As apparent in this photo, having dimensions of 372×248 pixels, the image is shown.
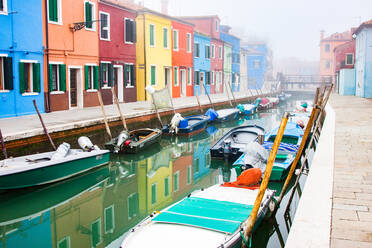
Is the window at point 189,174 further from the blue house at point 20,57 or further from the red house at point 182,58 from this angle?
the red house at point 182,58

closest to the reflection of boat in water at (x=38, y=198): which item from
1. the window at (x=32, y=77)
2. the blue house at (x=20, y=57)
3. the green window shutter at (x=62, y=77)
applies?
the blue house at (x=20, y=57)

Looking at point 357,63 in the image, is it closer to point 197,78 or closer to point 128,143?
point 197,78

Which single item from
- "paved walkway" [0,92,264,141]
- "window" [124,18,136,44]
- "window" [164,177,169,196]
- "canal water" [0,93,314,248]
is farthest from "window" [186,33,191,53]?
"window" [164,177,169,196]

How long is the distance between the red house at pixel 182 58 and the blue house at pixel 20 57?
13037 mm

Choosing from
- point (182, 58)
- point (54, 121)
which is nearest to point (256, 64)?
point (182, 58)

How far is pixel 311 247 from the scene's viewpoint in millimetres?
3992

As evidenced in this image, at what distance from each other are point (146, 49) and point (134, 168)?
506 inches

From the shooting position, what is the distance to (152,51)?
2467cm

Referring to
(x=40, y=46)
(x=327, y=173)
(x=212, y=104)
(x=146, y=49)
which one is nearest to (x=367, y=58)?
(x=212, y=104)

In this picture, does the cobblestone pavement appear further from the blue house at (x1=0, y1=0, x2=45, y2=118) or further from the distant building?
the distant building

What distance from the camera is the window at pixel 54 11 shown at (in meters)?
16.2

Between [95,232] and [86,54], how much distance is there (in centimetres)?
1253

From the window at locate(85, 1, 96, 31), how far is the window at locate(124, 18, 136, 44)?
295cm

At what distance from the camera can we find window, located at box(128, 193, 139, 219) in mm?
8406
